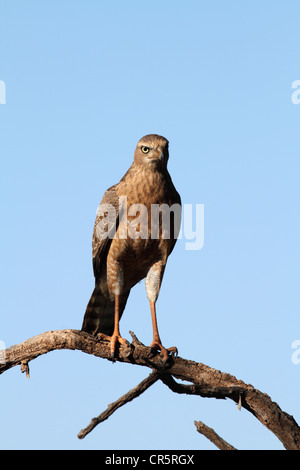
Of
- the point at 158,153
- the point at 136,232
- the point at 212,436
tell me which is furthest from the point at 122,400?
the point at 158,153

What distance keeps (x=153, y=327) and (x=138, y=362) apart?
0.83 metres

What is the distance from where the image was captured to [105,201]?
10.3m

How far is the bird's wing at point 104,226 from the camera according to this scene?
10039 mm

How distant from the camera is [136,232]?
9789mm

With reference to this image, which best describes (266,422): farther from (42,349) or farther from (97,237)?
(97,237)

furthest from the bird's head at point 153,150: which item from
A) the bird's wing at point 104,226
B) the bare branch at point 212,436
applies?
the bare branch at point 212,436

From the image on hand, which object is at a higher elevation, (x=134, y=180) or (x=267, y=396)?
(x=134, y=180)

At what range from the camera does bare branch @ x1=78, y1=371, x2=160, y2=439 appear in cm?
759

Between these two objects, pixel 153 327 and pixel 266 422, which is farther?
pixel 153 327

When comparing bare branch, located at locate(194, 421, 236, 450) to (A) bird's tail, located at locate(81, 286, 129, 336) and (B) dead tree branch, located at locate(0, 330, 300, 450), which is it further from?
(A) bird's tail, located at locate(81, 286, 129, 336)

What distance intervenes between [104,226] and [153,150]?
1329 mm

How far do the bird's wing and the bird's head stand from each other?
0.68 meters
